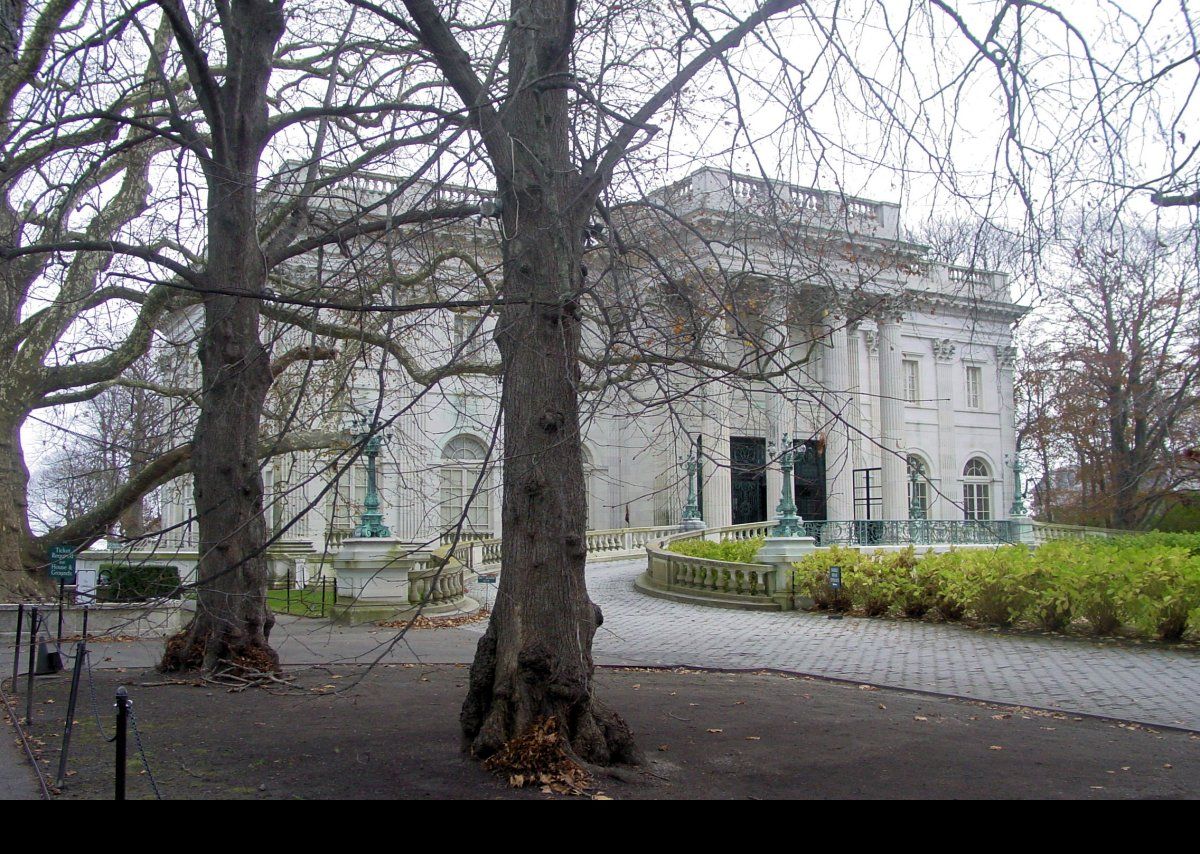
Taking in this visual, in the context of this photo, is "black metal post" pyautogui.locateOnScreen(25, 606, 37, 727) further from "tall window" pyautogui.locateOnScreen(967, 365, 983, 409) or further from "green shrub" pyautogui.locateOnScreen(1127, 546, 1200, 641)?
"tall window" pyautogui.locateOnScreen(967, 365, 983, 409)

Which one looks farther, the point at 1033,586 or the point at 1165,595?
the point at 1033,586

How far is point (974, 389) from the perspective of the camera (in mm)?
52500

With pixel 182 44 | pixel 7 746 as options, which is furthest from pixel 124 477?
pixel 7 746

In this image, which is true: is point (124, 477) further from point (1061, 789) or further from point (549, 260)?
point (1061, 789)

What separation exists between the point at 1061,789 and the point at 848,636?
33.0ft

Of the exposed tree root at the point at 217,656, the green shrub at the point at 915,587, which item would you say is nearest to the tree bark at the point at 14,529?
the exposed tree root at the point at 217,656

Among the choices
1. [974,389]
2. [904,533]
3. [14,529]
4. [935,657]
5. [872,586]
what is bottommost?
[935,657]

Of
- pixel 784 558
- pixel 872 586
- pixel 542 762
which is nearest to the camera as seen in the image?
pixel 542 762

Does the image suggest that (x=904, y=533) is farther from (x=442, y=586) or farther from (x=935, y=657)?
(x=935, y=657)

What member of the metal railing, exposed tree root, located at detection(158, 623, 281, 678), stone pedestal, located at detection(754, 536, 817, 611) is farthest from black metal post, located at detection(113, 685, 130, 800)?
the metal railing

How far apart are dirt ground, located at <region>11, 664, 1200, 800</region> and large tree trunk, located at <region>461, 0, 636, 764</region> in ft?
1.41

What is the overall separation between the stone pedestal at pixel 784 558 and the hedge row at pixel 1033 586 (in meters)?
0.32

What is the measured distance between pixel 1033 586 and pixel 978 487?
126 ft

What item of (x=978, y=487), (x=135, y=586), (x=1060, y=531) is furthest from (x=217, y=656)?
(x=978, y=487)
